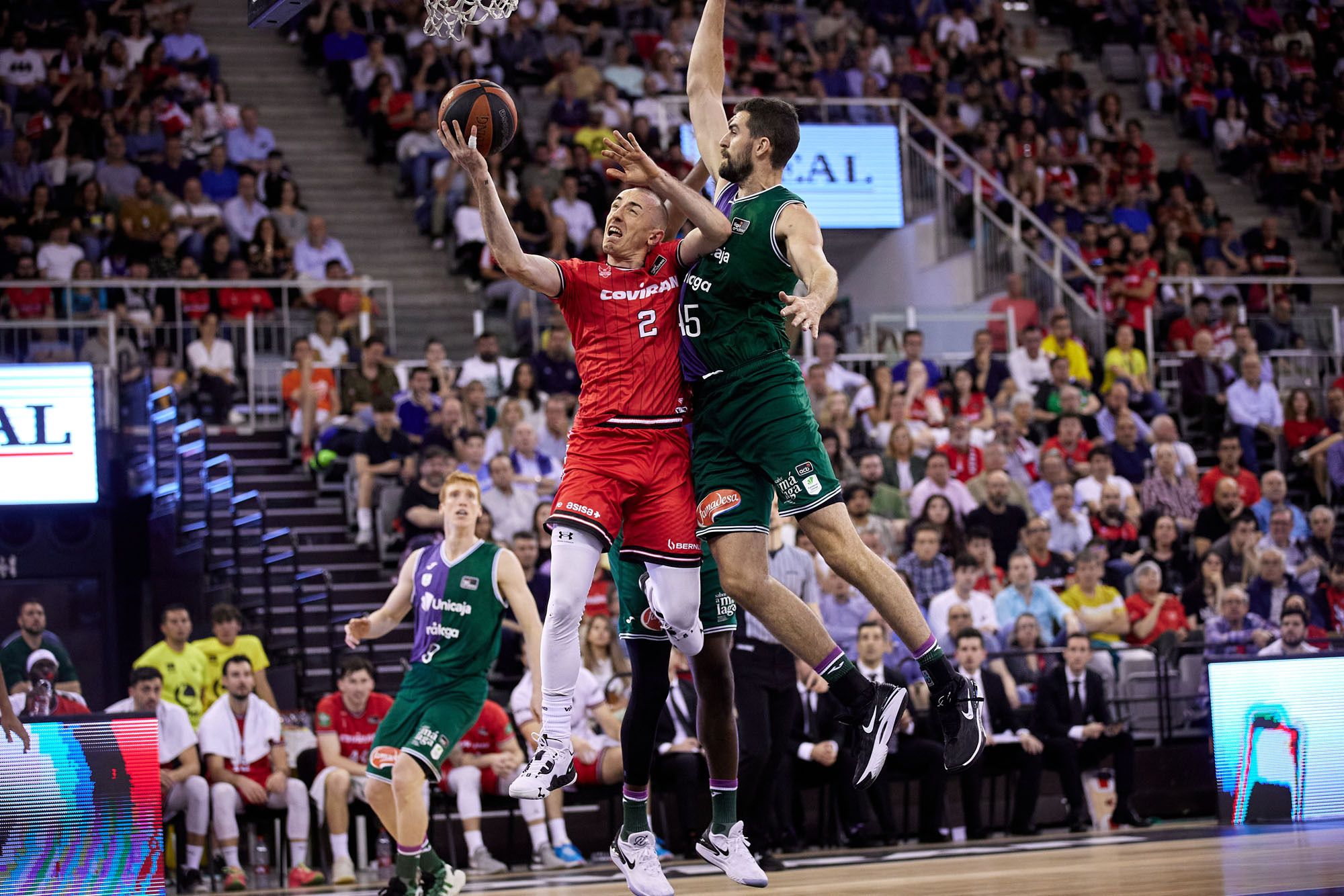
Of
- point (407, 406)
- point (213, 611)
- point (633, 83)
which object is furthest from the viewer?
point (633, 83)

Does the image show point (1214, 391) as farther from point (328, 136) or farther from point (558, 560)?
point (558, 560)

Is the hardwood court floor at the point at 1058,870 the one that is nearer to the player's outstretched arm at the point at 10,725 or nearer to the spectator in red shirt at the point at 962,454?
the player's outstretched arm at the point at 10,725

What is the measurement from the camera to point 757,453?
21.6ft

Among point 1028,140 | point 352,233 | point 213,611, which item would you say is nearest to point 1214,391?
point 1028,140

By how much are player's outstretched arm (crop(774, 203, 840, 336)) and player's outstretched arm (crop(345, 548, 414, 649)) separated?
9.08 ft

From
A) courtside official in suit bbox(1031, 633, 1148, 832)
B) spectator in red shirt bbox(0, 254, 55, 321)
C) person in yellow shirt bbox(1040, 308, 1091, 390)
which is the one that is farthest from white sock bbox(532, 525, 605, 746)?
person in yellow shirt bbox(1040, 308, 1091, 390)

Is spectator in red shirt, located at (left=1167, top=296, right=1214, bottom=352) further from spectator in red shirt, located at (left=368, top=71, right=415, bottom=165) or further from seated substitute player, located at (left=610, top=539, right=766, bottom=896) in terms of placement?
seated substitute player, located at (left=610, top=539, right=766, bottom=896)

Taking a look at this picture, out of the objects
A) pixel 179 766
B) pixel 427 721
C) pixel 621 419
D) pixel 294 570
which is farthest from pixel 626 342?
pixel 294 570

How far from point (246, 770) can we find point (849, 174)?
1200cm

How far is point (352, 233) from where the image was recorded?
18.6 meters

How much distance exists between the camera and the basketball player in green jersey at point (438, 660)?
798cm

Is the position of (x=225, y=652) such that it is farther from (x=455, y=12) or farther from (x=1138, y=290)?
(x=1138, y=290)

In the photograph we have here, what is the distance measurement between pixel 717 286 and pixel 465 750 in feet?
16.8

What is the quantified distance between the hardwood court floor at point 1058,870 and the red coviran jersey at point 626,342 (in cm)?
223
